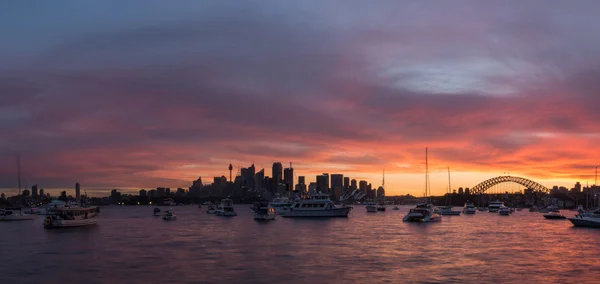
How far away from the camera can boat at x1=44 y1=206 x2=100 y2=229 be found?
4520 inches

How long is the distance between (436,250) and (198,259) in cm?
2782

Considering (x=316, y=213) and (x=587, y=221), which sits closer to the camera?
(x=587, y=221)

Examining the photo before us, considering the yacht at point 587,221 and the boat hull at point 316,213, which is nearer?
the yacht at point 587,221

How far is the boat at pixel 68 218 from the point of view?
11481 cm

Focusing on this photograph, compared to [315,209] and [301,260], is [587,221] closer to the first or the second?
[315,209]

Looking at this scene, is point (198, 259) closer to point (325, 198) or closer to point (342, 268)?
point (342, 268)

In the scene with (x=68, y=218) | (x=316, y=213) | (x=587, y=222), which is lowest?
(x=587, y=222)

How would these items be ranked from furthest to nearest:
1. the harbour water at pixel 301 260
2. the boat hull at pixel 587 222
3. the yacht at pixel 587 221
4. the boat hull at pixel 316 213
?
the boat hull at pixel 316 213 < the yacht at pixel 587 221 < the boat hull at pixel 587 222 < the harbour water at pixel 301 260

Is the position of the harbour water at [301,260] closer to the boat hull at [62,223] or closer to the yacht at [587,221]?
the boat hull at [62,223]

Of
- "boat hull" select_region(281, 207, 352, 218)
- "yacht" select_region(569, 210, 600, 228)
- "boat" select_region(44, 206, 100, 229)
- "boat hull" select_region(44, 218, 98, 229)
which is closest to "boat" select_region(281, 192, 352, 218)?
"boat hull" select_region(281, 207, 352, 218)

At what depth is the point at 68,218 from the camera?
118 meters

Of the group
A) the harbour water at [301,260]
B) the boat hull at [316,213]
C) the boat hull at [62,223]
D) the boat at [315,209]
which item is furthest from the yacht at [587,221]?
the boat hull at [62,223]

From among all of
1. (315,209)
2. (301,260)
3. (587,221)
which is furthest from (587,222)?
(301,260)

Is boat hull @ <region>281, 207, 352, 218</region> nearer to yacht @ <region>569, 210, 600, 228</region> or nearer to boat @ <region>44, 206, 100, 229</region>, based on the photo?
boat @ <region>44, 206, 100, 229</region>
